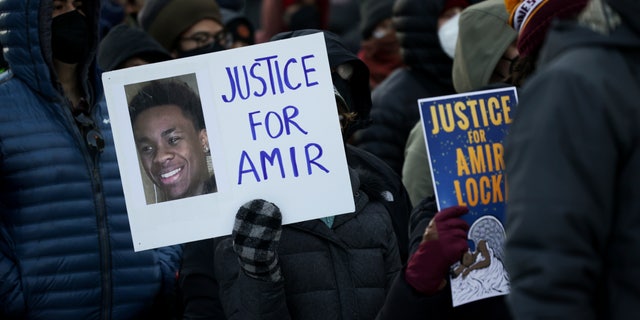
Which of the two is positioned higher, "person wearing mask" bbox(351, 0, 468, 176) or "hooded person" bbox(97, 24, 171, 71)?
"hooded person" bbox(97, 24, 171, 71)

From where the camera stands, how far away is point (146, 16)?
587 centimetres

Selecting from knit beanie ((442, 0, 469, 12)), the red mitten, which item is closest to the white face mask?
knit beanie ((442, 0, 469, 12))

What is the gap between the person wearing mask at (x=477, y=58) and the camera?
4246 mm

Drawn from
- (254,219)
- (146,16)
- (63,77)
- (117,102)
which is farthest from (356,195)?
(146,16)

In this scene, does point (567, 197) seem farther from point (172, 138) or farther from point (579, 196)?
point (172, 138)

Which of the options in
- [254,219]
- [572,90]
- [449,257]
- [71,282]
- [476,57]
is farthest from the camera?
[476,57]

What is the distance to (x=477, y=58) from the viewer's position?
4285mm

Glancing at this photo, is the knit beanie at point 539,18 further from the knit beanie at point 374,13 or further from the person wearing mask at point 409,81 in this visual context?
the knit beanie at point 374,13

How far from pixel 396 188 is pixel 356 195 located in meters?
0.27

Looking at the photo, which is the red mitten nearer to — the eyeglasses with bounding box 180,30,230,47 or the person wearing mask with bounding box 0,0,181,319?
the person wearing mask with bounding box 0,0,181,319

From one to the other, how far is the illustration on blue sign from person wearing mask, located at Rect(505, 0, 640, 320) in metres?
0.89

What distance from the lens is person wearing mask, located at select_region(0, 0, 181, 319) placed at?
12.7ft

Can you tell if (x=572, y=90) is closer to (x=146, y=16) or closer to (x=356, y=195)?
(x=356, y=195)

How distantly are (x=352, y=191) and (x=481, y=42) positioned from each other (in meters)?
1.08
